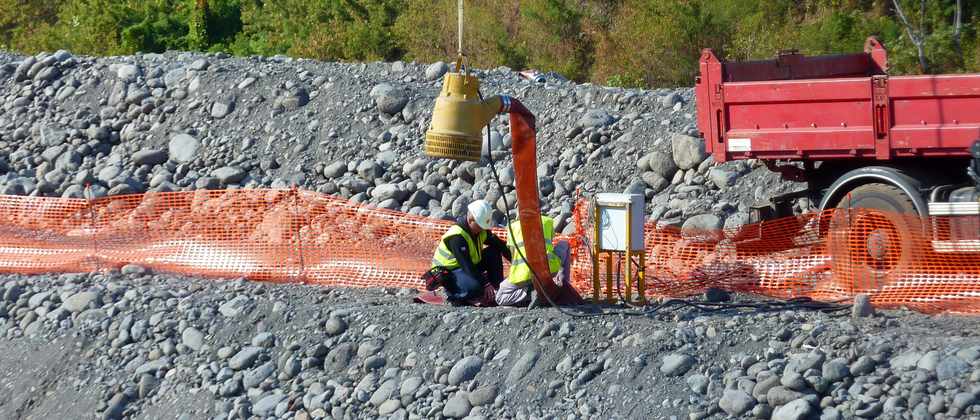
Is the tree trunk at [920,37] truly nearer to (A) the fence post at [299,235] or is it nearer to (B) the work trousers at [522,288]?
(A) the fence post at [299,235]

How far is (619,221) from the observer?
352 inches

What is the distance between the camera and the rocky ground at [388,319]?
7.14m

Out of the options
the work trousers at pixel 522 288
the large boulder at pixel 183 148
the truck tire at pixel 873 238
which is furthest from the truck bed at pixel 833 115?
the large boulder at pixel 183 148

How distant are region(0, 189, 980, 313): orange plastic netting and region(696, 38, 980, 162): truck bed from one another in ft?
1.94

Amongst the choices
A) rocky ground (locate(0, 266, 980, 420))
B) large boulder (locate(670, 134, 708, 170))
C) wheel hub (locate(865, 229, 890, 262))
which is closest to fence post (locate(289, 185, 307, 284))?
rocky ground (locate(0, 266, 980, 420))

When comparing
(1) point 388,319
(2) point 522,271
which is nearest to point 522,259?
(2) point 522,271

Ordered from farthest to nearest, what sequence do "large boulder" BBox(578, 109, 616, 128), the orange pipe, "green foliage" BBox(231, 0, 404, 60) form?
"green foliage" BBox(231, 0, 404, 60) → "large boulder" BBox(578, 109, 616, 128) → the orange pipe

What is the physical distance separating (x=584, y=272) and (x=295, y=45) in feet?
62.2

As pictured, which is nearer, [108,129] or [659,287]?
[659,287]

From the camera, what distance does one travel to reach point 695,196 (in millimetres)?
13148

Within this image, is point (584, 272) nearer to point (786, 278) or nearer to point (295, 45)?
point (786, 278)

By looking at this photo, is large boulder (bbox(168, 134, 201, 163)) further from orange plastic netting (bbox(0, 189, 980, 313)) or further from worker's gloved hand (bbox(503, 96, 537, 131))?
worker's gloved hand (bbox(503, 96, 537, 131))

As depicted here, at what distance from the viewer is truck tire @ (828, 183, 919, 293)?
9711mm

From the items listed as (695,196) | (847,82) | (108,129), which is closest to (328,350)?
(847,82)
